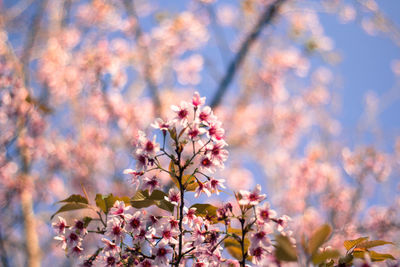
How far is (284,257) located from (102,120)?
19.0ft

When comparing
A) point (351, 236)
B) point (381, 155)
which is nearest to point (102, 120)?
point (351, 236)

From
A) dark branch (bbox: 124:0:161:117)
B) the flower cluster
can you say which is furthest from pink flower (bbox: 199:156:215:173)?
dark branch (bbox: 124:0:161:117)

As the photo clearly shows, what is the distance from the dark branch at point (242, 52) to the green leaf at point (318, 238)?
279cm

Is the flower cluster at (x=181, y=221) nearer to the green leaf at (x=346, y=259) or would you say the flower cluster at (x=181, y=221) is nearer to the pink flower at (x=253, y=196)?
the pink flower at (x=253, y=196)

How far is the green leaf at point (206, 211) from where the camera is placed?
1.11 meters

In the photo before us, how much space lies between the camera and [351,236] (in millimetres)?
3641

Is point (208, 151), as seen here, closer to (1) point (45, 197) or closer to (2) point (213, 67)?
(2) point (213, 67)

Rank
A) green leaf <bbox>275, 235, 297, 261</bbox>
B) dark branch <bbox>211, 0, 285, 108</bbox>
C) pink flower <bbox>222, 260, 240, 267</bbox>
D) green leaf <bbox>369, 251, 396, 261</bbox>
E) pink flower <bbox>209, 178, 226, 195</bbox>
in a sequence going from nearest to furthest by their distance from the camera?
green leaf <bbox>275, 235, 297, 261</bbox>
green leaf <bbox>369, 251, 396, 261</bbox>
pink flower <bbox>222, 260, 240, 267</bbox>
pink flower <bbox>209, 178, 226, 195</bbox>
dark branch <bbox>211, 0, 285, 108</bbox>

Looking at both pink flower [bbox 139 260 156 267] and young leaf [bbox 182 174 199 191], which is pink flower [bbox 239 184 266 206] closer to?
young leaf [bbox 182 174 199 191]

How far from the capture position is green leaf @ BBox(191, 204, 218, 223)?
3.63 ft

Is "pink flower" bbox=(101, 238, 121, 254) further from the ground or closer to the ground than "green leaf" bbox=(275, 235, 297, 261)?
further from the ground

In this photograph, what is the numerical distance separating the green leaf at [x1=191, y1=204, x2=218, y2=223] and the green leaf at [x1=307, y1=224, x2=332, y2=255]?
0.35m

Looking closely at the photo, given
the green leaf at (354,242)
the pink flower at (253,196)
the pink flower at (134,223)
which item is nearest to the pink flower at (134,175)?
the pink flower at (134,223)

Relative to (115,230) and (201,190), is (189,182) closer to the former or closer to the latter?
(201,190)
